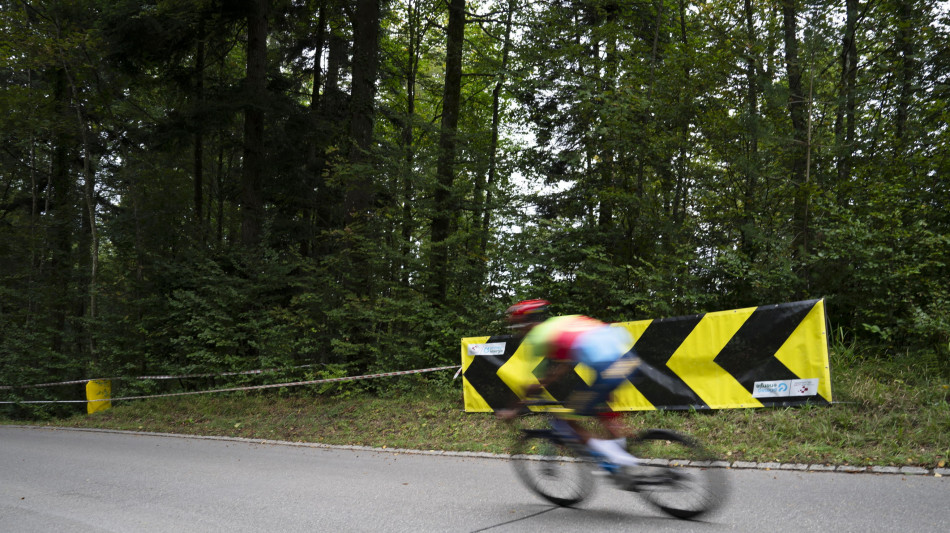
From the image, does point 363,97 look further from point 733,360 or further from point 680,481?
point 680,481

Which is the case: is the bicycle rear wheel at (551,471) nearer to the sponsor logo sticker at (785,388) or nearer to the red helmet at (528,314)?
the red helmet at (528,314)

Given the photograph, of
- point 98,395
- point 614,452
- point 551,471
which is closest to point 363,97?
point 98,395

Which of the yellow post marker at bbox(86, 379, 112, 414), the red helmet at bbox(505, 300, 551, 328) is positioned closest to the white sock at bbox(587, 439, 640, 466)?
the red helmet at bbox(505, 300, 551, 328)

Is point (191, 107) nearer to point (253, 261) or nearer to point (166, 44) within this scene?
point (166, 44)

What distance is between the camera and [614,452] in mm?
4363

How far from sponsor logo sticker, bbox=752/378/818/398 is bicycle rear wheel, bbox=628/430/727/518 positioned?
368 cm

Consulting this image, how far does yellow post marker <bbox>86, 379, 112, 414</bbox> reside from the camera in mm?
16156

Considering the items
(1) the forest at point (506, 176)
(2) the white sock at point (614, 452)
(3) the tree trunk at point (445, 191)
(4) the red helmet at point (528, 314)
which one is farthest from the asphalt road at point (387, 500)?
(3) the tree trunk at point (445, 191)

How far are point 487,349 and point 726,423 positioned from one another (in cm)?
413

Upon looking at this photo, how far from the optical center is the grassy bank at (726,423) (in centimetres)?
629

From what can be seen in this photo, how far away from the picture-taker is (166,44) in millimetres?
15555

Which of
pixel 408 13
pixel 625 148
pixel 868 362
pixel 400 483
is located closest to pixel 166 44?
pixel 408 13

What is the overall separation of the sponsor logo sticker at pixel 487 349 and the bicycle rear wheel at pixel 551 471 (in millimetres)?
4837

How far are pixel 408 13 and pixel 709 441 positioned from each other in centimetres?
1891
